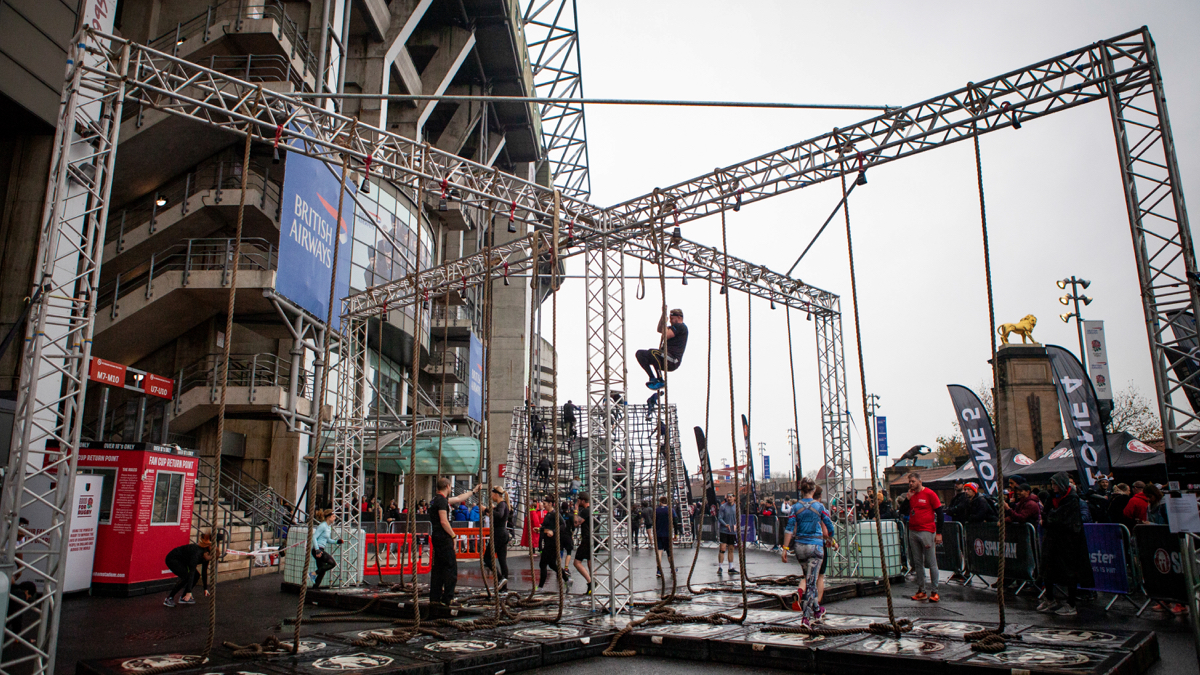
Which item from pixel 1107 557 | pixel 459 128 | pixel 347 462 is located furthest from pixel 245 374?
pixel 1107 557

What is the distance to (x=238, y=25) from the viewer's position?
696 inches

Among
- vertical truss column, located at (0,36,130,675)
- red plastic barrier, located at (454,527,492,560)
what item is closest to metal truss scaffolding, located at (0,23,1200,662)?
vertical truss column, located at (0,36,130,675)

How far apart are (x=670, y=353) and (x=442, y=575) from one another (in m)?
5.61

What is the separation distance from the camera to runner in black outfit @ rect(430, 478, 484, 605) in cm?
899

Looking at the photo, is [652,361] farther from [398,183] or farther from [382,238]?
[382,238]

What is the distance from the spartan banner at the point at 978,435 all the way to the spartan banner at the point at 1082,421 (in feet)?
7.60

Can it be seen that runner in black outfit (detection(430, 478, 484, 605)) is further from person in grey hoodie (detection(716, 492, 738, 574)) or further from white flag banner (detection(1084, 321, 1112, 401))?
white flag banner (detection(1084, 321, 1112, 401))

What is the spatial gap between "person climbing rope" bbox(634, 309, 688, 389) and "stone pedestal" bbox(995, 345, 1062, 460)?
17.7 metres

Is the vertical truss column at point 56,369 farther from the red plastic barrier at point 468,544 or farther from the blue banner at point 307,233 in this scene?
the red plastic barrier at point 468,544

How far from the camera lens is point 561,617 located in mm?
8312

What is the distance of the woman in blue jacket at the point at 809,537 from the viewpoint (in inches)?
307

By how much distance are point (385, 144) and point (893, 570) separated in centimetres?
1161

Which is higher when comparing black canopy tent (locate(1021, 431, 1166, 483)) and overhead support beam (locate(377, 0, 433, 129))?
overhead support beam (locate(377, 0, 433, 129))

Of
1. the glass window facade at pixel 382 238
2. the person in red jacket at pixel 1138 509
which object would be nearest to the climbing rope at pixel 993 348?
the person in red jacket at pixel 1138 509
